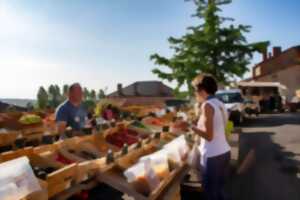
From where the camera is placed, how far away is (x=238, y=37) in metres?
29.2

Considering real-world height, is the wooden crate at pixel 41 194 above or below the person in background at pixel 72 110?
below

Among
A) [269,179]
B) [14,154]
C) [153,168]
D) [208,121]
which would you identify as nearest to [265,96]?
[269,179]

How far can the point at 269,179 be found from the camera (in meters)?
6.95

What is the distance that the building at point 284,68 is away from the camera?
149 feet

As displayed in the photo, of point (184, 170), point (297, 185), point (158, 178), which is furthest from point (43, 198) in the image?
point (297, 185)

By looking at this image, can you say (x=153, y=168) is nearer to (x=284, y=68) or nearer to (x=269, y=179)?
(x=269, y=179)

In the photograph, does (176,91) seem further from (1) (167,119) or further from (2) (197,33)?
(1) (167,119)

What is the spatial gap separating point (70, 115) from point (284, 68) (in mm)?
44969

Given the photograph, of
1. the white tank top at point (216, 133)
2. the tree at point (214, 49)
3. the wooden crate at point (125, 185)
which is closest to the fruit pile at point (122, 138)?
the white tank top at point (216, 133)

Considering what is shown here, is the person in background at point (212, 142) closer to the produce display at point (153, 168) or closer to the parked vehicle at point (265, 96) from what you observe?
the produce display at point (153, 168)

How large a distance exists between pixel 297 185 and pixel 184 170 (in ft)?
9.47

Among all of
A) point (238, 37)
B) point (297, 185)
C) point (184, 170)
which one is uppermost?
point (238, 37)

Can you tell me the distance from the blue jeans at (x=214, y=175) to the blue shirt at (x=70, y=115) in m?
2.06

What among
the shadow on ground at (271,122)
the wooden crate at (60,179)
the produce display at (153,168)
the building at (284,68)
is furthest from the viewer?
the building at (284,68)
